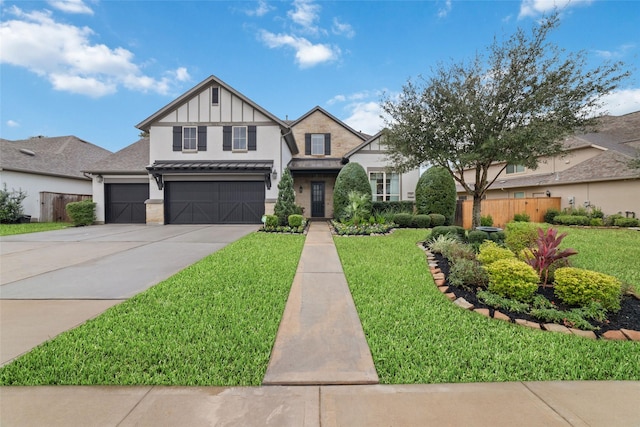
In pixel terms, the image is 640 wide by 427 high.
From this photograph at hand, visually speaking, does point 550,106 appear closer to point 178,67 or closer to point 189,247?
point 189,247

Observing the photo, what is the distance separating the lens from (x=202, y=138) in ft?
49.8

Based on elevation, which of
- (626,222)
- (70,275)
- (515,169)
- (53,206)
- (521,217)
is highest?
(515,169)

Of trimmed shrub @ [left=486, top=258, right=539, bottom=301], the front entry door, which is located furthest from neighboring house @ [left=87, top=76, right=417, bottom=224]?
trimmed shrub @ [left=486, top=258, right=539, bottom=301]

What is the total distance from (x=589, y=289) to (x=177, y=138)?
1711 centimetres

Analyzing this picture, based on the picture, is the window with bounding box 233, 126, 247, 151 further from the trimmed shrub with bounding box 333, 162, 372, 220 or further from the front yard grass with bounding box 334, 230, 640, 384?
the front yard grass with bounding box 334, 230, 640, 384

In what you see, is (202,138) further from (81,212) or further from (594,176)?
(594,176)

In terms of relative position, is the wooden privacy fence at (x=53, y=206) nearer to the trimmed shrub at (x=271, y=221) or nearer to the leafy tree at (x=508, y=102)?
the trimmed shrub at (x=271, y=221)

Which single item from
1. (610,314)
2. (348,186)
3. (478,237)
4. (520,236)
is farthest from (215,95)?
(610,314)

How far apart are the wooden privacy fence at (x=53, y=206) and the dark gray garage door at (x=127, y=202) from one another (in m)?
4.88

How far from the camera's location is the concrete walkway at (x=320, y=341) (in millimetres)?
2471

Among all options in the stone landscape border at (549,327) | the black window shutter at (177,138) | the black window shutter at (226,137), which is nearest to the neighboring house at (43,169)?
the black window shutter at (177,138)

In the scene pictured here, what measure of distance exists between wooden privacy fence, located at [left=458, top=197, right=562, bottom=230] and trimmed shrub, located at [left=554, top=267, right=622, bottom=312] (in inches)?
483

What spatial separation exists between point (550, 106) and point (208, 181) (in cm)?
1476

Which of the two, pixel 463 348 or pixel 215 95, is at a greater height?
pixel 215 95
